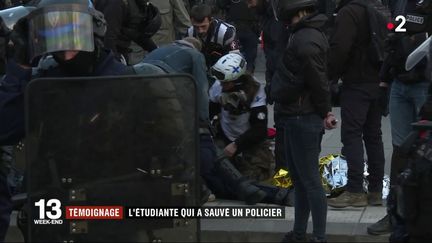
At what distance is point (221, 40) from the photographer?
8477mm

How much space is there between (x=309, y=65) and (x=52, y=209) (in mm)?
2498

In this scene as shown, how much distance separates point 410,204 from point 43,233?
1616mm

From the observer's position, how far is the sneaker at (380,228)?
654 centimetres

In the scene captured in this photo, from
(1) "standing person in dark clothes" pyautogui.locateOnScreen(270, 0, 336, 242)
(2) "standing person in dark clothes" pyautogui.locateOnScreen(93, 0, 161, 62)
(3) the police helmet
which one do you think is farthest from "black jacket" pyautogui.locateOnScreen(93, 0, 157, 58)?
(1) "standing person in dark clothes" pyautogui.locateOnScreen(270, 0, 336, 242)

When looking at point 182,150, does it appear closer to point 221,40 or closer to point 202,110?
point 202,110

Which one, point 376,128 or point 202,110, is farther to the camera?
point 376,128

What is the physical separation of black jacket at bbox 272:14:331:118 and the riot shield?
222 cm

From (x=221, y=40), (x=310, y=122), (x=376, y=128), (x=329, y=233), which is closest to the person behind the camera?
(x=310, y=122)

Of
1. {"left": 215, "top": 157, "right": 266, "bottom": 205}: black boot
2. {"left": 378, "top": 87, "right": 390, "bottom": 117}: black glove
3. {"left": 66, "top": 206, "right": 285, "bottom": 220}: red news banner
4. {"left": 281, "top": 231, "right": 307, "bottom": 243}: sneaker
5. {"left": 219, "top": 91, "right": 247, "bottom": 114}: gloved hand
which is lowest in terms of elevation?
{"left": 281, "top": 231, "right": 307, "bottom": 243}: sneaker

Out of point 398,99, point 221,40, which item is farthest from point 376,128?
point 221,40

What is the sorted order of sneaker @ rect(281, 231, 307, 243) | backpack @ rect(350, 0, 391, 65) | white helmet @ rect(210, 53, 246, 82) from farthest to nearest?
white helmet @ rect(210, 53, 246, 82) → backpack @ rect(350, 0, 391, 65) → sneaker @ rect(281, 231, 307, 243)

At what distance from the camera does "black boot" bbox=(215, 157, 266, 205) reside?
7.20 m

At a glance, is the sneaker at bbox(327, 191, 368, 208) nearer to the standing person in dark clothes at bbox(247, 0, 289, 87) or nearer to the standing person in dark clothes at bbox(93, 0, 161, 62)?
the standing person in dark clothes at bbox(247, 0, 289, 87)

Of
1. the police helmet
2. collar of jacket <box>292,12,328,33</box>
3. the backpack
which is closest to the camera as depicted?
collar of jacket <box>292,12,328,33</box>
